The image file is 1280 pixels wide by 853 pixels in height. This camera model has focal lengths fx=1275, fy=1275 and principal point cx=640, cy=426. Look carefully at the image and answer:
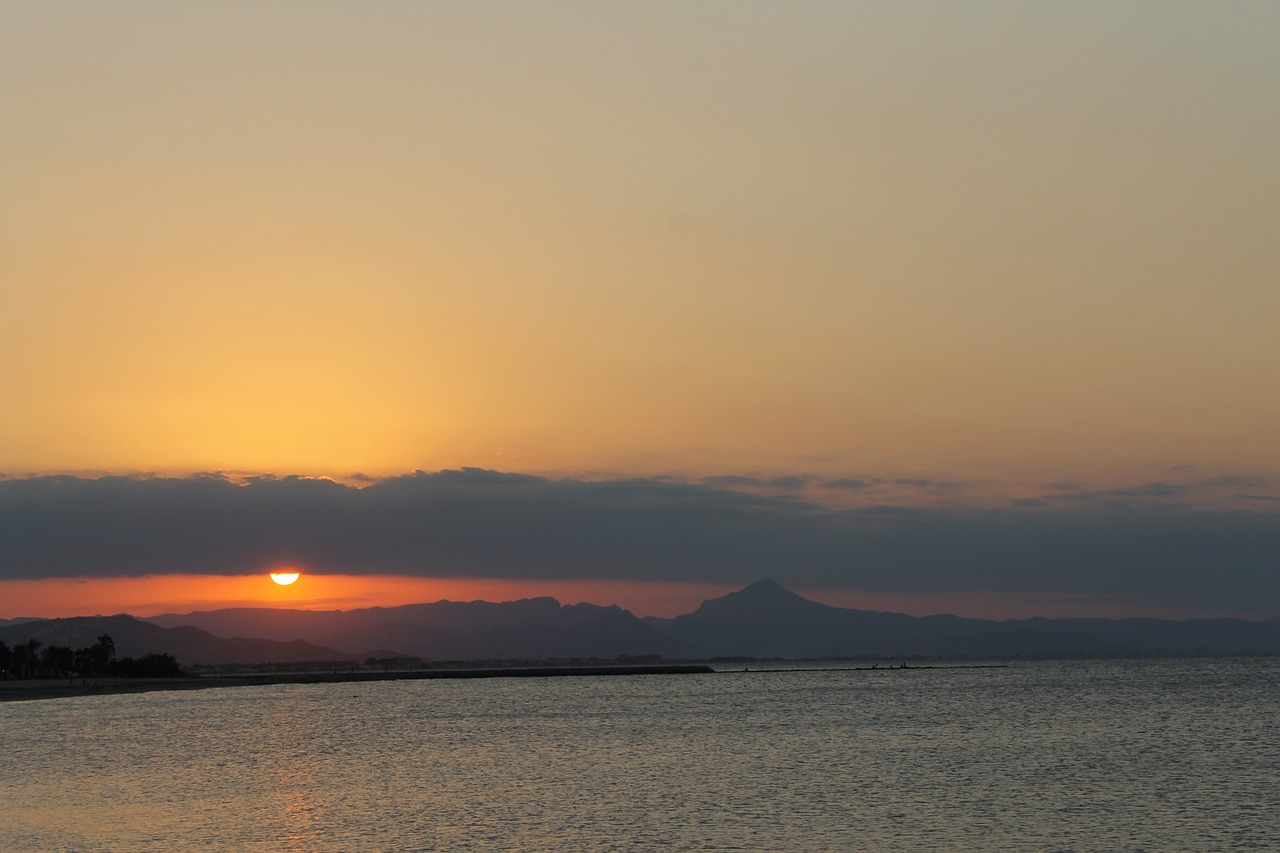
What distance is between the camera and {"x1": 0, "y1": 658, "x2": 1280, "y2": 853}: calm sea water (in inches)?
1868

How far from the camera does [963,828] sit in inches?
1930

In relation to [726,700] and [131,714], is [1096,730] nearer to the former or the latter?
[726,700]

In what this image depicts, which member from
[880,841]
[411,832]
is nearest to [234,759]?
[411,832]

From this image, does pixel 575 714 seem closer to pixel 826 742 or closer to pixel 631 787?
pixel 826 742

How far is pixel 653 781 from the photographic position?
65375 millimetres

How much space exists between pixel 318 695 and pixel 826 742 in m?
127

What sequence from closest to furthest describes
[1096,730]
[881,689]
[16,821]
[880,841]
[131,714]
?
[880,841] < [16,821] < [1096,730] < [131,714] < [881,689]

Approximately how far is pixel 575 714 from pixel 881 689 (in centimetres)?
7495

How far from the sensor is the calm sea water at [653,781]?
47438mm

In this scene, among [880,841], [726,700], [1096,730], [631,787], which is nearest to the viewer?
[880,841]

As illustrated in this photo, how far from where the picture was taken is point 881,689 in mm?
193250

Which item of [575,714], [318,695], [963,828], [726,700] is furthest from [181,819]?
[318,695]

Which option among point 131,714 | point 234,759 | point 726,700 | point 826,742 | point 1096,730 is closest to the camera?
point 234,759

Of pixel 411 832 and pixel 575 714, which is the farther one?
pixel 575 714
